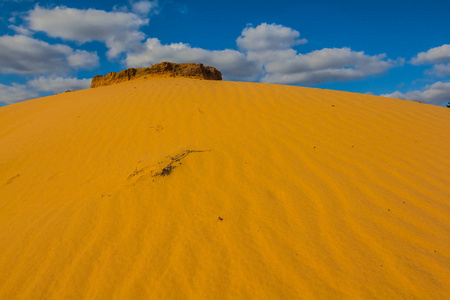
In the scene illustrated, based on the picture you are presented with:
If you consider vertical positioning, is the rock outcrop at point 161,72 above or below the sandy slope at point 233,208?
above

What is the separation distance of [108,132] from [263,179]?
3.91 m

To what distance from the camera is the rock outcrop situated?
1119cm

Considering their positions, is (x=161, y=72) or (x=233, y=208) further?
(x=161, y=72)

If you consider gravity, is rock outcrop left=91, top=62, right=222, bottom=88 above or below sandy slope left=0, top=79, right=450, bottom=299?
above

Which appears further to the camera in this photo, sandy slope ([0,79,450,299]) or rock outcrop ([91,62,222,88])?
rock outcrop ([91,62,222,88])

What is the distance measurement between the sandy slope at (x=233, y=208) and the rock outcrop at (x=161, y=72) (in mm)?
5853

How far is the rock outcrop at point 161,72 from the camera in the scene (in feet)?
36.7

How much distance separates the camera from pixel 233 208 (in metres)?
3.06

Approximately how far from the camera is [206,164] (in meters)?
3.97

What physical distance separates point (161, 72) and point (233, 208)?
9563 mm

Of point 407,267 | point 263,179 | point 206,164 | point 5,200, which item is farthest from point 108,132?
point 407,267

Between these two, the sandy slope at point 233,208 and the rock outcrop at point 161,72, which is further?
the rock outcrop at point 161,72

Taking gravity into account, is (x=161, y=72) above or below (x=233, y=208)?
above

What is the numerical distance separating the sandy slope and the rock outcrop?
5.85 meters
